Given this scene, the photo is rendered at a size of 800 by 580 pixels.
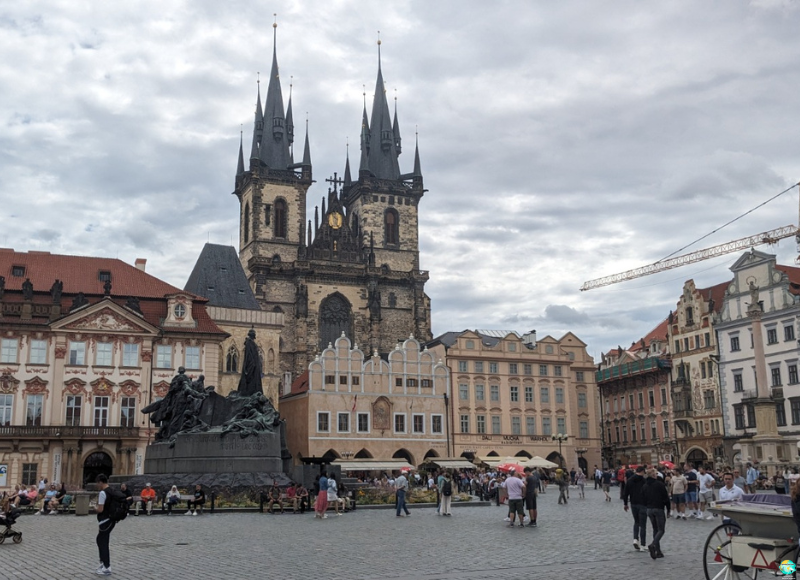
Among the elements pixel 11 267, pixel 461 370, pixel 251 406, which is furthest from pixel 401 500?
pixel 461 370

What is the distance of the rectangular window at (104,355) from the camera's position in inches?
2015

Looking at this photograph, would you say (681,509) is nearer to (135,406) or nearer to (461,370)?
(135,406)

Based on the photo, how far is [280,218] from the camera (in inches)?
3342

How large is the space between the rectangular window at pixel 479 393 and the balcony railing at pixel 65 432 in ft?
90.0

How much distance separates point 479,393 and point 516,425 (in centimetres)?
Answer: 381

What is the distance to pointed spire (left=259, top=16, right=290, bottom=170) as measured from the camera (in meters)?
87.5

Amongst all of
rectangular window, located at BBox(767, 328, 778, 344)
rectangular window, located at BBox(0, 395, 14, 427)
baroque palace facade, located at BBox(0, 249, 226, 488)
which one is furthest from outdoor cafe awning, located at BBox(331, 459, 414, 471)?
rectangular window, located at BBox(767, 328, 778, 344)

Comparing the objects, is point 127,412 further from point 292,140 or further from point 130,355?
point 292,140

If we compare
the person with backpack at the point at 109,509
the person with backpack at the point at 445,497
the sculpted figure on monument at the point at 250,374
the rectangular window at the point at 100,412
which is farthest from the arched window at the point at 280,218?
the person with backpack at the point at 109,509

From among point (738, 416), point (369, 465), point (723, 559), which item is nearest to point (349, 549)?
point (723, 559)

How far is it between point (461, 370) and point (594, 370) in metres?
12.7

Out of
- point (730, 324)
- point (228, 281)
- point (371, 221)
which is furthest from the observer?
point (371, 221)

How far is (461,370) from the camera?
225ft

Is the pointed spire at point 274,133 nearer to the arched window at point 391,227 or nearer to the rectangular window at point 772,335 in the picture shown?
the arched window at point 391,227
